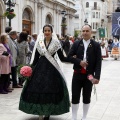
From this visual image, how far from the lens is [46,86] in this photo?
529 centimetres

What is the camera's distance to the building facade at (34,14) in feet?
76.7

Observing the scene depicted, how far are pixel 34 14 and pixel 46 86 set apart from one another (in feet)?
74.8

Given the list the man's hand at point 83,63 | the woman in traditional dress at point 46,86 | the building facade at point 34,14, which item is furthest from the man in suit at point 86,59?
the building facade at point 34,14

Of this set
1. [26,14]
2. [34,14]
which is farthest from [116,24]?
[26,14]

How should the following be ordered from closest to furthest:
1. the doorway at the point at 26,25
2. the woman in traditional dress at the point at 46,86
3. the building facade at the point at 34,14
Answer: the woman in traditional dress at the point at 46,86 < the building facade at the point at 34,14 < the doorway at the point at 26,25

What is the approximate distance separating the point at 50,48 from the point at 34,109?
42.6 inches

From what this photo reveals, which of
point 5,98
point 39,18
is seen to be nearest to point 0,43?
point 5,98

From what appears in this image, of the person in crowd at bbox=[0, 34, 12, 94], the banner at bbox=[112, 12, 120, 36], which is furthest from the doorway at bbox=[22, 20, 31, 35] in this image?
the person in crowd at bbox=[0, 34, 12, 94]

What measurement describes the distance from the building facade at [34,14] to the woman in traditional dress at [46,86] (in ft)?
52.4

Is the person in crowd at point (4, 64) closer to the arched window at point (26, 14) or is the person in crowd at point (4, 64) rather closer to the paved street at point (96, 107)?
the paved street at point (96, 107)

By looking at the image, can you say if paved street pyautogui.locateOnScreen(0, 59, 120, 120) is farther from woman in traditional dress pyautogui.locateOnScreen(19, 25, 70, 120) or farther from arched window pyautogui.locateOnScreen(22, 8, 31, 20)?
arched window pyautogui.locateOnScreen(22, 8, 31, 20)

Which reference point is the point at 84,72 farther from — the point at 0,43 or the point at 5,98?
the point at 0,43

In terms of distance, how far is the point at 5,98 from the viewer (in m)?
7.47

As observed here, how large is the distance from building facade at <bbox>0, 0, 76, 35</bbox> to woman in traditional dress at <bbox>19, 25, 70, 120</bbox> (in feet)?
52.4
